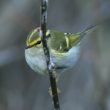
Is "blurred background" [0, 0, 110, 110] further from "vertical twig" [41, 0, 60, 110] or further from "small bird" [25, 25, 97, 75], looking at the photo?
"vertical twig" [41, 0, 60, 110]

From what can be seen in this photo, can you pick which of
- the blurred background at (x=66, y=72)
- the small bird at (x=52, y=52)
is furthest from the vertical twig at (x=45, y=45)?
the blurred background at (x=66, y=72)

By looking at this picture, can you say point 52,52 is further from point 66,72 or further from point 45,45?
point 66,72

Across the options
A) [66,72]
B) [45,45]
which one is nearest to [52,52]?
[45,45]

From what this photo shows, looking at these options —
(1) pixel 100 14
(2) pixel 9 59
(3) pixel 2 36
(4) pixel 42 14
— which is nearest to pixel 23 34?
(3) pixel 2 36

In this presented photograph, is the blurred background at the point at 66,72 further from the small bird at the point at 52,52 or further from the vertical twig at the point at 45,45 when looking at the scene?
the vertical twig at the point at 45,45

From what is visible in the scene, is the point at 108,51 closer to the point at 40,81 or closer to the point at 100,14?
the point at 100,14

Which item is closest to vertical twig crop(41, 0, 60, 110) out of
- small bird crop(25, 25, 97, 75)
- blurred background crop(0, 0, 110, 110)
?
small bird crop(25, 25, 97, 75)
